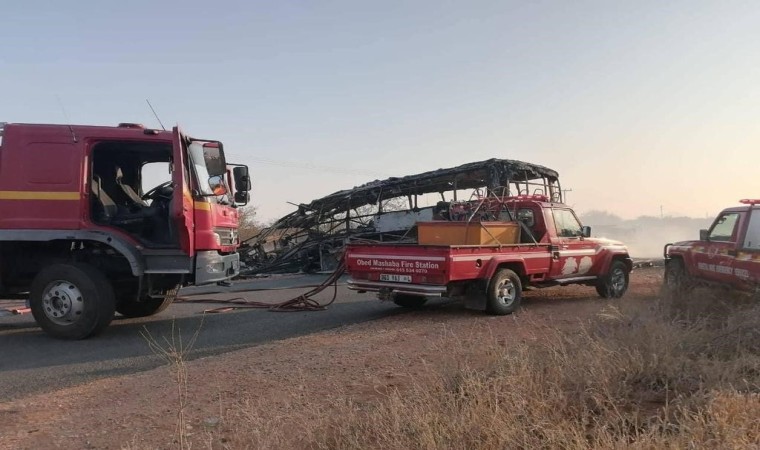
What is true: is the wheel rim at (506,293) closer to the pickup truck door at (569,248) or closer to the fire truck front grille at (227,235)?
the pickup truck door at (569,248)

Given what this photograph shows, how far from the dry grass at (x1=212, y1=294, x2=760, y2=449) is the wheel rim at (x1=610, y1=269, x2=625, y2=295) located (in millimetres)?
6020

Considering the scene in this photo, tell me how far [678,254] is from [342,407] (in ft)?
30.1

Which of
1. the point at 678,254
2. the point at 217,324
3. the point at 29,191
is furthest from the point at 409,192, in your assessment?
the point at 29,191

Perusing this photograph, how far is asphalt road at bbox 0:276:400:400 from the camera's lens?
6.30m

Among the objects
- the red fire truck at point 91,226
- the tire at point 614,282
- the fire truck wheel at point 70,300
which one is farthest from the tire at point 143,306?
the tire at point 614,282

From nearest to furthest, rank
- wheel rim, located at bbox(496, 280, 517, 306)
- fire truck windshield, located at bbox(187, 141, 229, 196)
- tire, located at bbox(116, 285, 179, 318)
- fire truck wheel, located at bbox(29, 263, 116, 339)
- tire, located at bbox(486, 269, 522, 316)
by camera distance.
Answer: fire truck wheel, located at bbox(29, 263, 116, 339) → fire truck windshield, located at bbox(187, 141, 229, 196) → tire, located at bbox(486, 269, 522, 316) → wheel rim, located at bbox(496, 280, 517, 306) → tire, located at bbox(116, 285, 179, 318)

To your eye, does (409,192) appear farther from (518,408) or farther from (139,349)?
(518,408)

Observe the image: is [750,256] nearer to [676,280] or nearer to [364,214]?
[676,280]

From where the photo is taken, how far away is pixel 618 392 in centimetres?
448

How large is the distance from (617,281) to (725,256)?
272 cm

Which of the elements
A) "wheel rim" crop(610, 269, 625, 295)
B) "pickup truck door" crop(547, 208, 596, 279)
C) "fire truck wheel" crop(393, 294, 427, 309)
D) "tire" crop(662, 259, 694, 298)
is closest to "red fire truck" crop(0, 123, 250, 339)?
"fire truck wheel" crop(393, 294, 427, 309)

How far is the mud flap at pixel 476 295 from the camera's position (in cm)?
924

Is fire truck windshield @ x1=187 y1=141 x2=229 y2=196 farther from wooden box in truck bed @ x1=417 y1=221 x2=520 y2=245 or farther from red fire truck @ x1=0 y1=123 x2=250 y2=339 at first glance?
wooden box in truck bed @ x1=417 y1=221 x2=520 y2=245

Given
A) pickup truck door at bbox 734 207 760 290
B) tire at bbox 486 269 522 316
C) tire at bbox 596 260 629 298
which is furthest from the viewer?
tire at bbox 596 260 629 298
